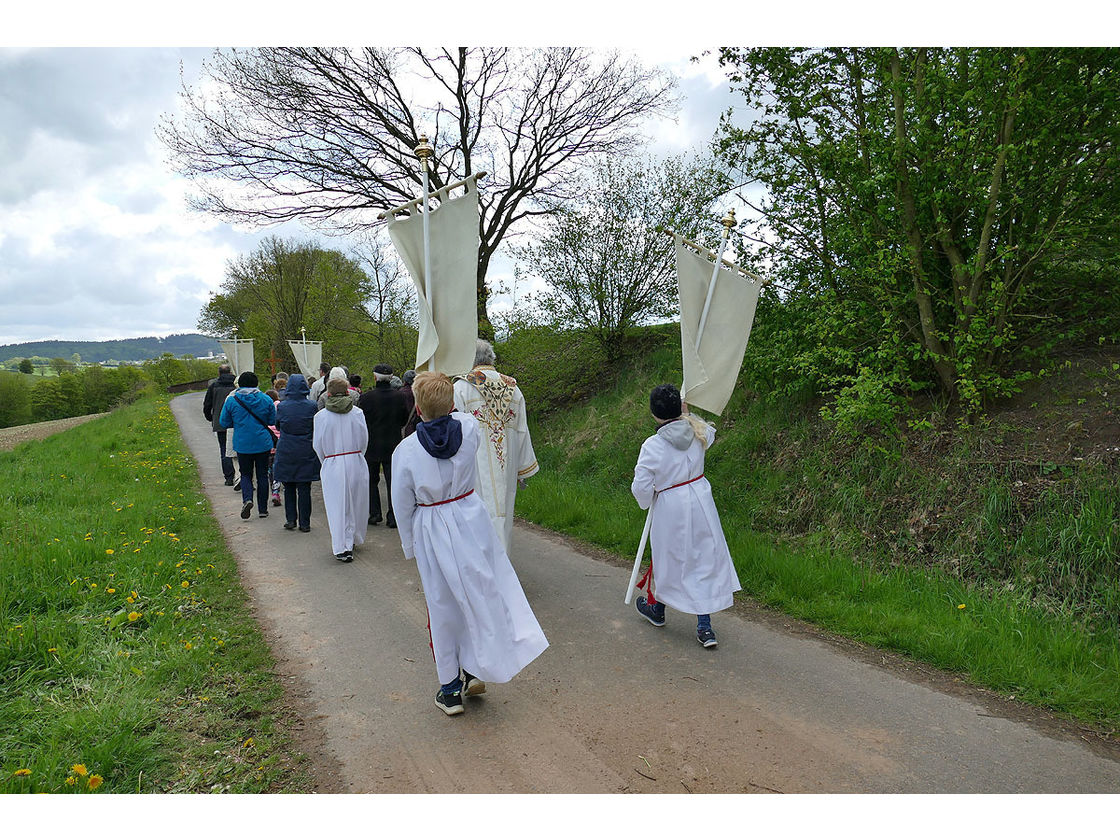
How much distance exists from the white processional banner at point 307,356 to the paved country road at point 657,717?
387 inches

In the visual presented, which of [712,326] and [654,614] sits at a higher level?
[712,326]

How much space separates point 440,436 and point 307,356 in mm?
12254

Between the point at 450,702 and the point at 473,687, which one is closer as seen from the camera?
the point at 450,702

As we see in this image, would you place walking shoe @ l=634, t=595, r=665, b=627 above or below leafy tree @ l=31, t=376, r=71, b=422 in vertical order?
above

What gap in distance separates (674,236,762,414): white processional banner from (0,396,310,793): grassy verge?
3780mm

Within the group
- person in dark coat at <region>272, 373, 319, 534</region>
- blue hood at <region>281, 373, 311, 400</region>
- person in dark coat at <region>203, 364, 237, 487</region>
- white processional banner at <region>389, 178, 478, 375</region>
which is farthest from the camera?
person in dark coat at <region>203, 364, 237, 487</region>

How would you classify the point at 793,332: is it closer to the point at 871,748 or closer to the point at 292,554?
the point at 871,748

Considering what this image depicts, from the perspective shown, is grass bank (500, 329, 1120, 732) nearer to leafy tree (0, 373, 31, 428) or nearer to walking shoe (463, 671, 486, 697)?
walking shoe (463, 671, 486, 697)

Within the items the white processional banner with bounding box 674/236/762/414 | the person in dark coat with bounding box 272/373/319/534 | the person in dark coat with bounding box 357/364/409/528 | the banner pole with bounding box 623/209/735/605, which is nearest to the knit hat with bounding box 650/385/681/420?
the banner pole with bounding box 623/209/735/605

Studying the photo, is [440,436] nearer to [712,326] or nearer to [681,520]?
[681,520]

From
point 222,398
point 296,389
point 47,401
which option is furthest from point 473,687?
point 47,401

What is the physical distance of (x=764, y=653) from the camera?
4617 millimetres

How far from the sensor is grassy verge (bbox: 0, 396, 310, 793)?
10.5ft

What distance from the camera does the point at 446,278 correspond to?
191 inches
